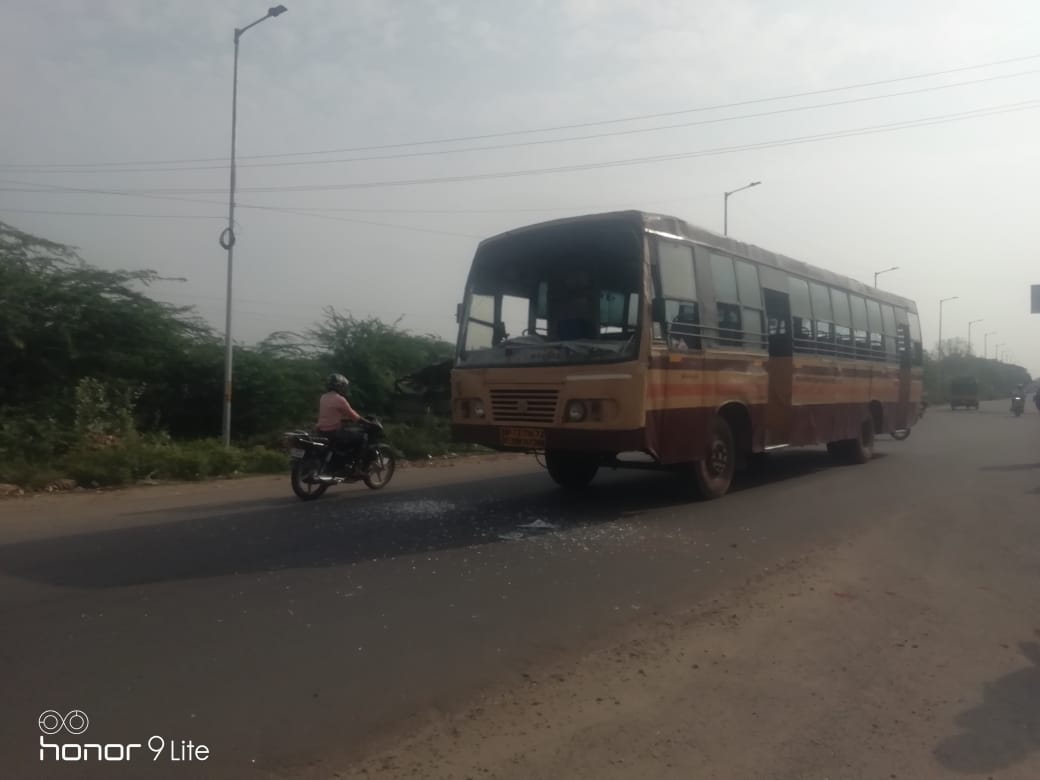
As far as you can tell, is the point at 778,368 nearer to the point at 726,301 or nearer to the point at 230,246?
the point at 726,301

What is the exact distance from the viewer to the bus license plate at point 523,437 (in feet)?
31.1

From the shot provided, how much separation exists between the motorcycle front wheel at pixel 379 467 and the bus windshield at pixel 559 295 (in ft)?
7.82

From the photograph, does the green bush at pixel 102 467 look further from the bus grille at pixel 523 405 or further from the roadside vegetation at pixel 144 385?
the bus grille at pixel 523 405

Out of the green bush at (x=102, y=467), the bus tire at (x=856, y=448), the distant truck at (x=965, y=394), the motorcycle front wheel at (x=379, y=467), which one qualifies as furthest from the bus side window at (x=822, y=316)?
the distant truck at (x=965, y=394)

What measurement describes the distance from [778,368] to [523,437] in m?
4.50

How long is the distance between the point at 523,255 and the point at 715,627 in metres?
5.77

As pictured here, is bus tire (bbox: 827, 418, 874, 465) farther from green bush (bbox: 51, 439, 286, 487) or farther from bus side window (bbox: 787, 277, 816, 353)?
green bush (bbox: 51, 439, 286, 487)

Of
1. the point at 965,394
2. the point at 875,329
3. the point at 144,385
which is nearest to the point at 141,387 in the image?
the point at 144,385

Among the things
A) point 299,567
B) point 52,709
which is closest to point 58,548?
point 299,567

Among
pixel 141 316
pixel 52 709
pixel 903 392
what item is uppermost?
pixel 141 316

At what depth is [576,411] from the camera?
30.3ft

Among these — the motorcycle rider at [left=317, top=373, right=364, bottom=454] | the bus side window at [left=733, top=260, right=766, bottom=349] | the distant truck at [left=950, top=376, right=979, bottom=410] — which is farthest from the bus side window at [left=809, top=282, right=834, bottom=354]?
the distant truck at [left=950, top=376, right=979, bottom=410]

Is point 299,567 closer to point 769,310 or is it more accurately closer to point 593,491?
point 593,491

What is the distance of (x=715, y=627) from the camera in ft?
18.7
